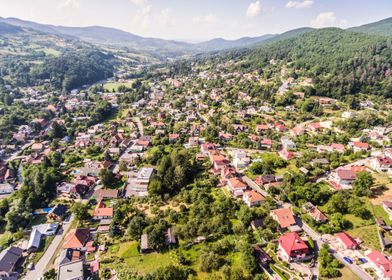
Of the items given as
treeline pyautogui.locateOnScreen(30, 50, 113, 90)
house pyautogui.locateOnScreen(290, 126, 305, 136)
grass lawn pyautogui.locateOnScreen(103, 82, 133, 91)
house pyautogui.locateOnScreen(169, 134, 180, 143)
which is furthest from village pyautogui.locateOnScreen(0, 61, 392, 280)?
grass lawn pyautogui.locateOnScreen(103, 82, 133, 91)

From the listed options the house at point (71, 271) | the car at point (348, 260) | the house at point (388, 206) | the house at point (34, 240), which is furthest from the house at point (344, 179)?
the house at point (34, 240)

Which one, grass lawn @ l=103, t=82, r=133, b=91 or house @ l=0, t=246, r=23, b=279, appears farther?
grass lawn @ l=103, t=82, r=133, b=91

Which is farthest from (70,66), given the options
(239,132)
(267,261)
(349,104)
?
(267,261)

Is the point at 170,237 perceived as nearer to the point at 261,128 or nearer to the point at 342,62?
the point at 261,128

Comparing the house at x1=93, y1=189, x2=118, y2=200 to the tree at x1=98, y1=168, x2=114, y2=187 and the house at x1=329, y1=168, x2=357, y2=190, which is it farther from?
the house at x1=329, y1=168, x2=357, y2=190

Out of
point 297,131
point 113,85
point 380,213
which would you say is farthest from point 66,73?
point 380,213

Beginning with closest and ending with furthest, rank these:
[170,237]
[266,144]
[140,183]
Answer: [170,237] → [140,183] → [266,144]
